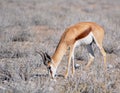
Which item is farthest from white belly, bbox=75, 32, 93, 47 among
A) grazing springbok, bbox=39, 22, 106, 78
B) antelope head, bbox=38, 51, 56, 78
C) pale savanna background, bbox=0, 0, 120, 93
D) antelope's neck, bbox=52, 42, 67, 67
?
antelope head, bbox=38, 51, 56, 78

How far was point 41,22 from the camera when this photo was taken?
54.3 ft

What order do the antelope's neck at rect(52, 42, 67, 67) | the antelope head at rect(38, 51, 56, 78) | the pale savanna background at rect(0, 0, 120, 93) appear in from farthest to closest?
the antelope's neck at rect(52, 42, 67, 67), the antelope head at rect(38, 51, 56, 78), the pale savanna background at rect(0, 0, 120, 93)

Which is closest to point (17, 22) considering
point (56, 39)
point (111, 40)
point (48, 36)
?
point (48, 36)

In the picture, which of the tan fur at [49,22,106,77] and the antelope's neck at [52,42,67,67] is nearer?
the antelope's neck at [52,42,67,67]

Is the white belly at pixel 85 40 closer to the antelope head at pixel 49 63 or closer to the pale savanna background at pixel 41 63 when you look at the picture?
the pale savanna background at pixel 41 63

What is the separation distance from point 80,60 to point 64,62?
618 millimetres

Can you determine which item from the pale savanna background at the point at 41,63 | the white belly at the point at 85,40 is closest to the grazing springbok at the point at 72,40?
the white belly at the point at 85,40

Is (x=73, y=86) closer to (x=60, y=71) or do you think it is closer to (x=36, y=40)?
(x=60, y=71)

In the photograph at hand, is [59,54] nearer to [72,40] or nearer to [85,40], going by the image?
[72,40]

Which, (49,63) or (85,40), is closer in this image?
(49,63)

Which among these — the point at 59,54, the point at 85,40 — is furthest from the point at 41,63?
the point at 85,40

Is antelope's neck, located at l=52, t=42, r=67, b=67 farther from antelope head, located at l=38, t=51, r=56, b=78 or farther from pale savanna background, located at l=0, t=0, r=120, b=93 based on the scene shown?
pale savanna background, located at l=0, t=0, r=120, b=93

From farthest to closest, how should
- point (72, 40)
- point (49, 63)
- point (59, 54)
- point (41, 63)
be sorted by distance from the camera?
point (41, 63) < point (72, 40) < point (59, 54) < point (49, 63)

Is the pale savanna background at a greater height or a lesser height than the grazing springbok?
lesser
